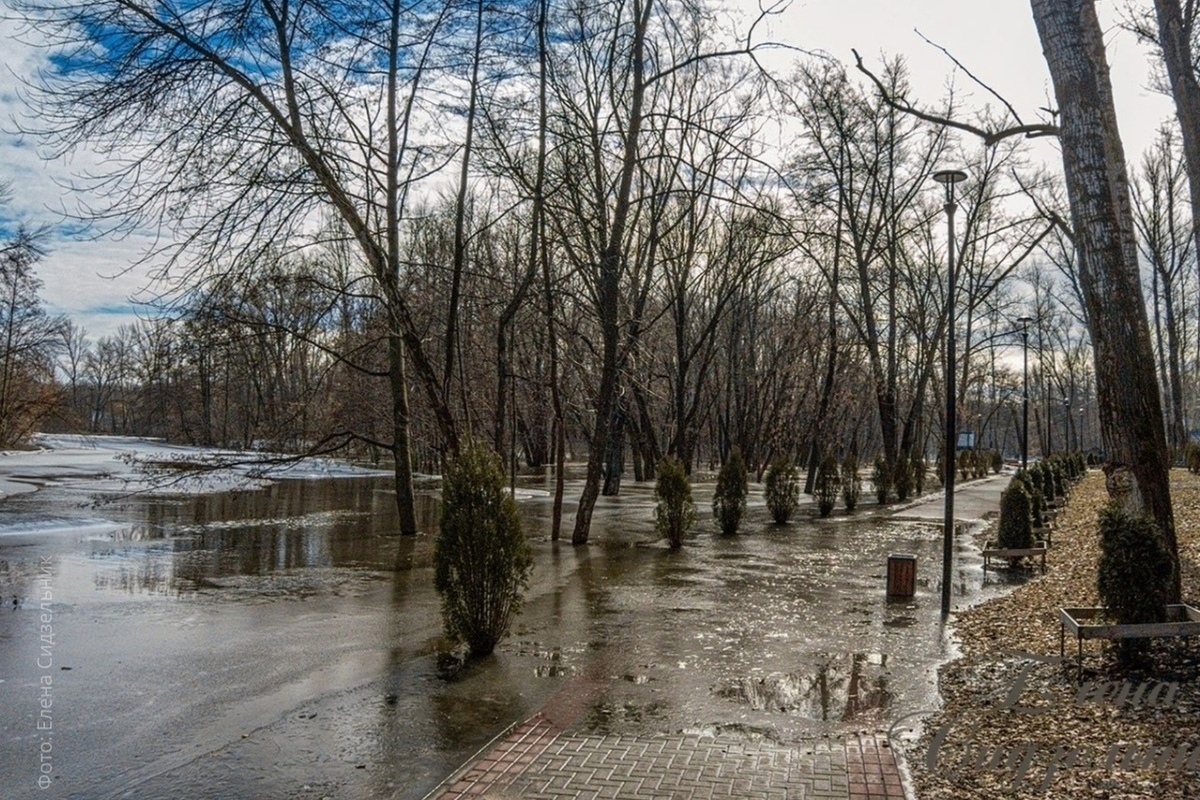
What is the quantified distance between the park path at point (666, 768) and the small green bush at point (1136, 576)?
222 cm

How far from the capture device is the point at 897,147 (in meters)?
29.2

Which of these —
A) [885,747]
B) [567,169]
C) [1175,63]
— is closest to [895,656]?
[885,747]

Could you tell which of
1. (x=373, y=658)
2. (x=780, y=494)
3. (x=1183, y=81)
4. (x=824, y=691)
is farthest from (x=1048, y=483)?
(x=373, y=658)

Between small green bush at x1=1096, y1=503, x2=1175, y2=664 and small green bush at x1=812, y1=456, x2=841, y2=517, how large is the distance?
14.7 metres

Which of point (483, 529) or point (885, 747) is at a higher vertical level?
point (483, 529)

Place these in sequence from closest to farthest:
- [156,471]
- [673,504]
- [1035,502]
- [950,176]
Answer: [950,176], [156,471], [673,504], [1035,502]

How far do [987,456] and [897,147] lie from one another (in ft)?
86.9

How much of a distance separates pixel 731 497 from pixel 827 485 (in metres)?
5.51

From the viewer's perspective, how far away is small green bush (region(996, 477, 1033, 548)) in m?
12.4

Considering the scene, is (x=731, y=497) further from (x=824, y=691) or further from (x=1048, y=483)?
(x=824, y=691)

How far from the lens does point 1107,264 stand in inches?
263

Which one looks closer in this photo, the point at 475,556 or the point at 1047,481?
the point at 475,556

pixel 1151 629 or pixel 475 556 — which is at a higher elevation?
pixel 475 556

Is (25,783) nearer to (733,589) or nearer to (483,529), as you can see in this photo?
(483,529)
